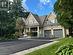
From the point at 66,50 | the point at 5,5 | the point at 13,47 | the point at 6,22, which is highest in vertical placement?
the point at 5,5

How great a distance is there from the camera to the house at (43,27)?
57.6 m

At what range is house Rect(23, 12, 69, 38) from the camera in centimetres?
5764

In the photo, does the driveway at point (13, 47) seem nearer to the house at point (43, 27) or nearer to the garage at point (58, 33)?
the garage at point (58, 33)

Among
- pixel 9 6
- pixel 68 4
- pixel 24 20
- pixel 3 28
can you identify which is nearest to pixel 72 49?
pixel 68 4

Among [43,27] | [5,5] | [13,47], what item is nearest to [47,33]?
[43,27]

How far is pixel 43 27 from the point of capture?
200 feet

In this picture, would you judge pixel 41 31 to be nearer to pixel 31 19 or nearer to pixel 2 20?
pixel 31 19

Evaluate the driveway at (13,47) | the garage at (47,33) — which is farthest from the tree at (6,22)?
the garage at (47,33)

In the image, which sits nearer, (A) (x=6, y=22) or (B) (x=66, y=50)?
(B) (x=66, y=50)

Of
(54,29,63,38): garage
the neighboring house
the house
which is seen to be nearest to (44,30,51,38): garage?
the house

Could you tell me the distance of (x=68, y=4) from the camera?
1455 cm

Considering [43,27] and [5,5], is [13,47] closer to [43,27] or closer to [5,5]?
[5,5]

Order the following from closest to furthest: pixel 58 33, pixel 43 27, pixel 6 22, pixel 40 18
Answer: pixel 6 22
pixel 58 33
pixel 43 27
pixel 40 18

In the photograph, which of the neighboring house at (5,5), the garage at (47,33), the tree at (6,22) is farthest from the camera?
the garage at (47,33)
